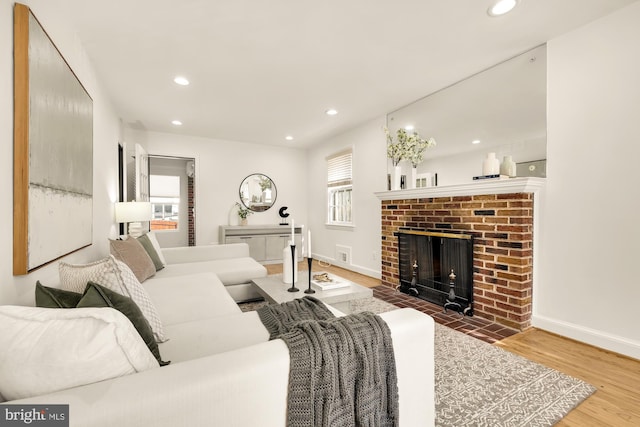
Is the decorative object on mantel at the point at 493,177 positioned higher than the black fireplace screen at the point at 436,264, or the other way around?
the decorative object on mantel at the point at 493,177

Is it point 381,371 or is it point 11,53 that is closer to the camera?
point 381,371

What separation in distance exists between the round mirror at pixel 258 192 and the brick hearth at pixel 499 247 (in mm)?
3623

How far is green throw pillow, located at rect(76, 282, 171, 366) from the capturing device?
100 centimetres

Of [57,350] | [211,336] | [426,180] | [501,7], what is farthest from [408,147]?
[57,350]

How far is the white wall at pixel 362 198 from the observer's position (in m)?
4.29

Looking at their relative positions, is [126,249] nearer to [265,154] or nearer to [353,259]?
[353,259]

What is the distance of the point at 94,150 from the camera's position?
8.18 feet

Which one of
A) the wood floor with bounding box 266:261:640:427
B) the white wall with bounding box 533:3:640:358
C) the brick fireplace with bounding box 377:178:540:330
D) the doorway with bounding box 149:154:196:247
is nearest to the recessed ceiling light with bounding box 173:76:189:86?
the brick fireplace with bounding box 377:178:540:330

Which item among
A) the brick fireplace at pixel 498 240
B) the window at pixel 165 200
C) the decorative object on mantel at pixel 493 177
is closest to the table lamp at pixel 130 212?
the window at pixel 165 200

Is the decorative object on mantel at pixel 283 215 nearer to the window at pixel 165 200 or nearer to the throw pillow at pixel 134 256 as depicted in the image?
the window at pixel 165 200

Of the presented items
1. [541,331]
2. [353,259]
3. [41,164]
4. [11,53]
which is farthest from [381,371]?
[353,259]

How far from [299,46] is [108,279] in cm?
221

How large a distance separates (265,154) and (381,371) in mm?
5396

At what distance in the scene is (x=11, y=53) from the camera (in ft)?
3.91
